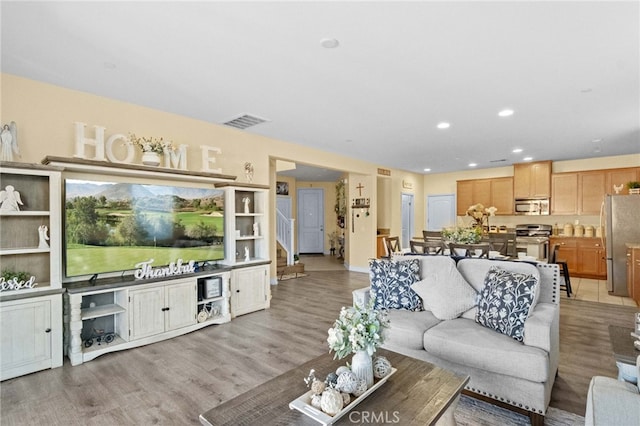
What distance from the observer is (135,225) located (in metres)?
3.82

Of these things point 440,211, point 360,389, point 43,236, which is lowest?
point 360,389

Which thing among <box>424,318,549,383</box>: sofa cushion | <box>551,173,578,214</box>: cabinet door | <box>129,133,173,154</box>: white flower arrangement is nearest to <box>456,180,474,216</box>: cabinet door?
<box>551,173,578,214</box>: cabinet door

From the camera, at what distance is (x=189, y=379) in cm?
283

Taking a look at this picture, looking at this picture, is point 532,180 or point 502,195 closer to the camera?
point 532,180

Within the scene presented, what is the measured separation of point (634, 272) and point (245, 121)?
6365mm

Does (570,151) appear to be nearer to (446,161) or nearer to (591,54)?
(446,161)

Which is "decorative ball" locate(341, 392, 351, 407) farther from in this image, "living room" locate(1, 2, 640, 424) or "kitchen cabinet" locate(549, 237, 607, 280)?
"kitchen cabinet" locate(549, 237, 607, 280)

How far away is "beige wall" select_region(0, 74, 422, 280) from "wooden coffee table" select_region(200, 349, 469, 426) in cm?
334

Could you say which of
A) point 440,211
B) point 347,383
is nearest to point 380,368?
point 347,383

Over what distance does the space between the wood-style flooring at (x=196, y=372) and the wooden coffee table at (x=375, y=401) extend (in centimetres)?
98

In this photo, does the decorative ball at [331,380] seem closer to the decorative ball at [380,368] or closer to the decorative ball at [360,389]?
the decorative ball at [360,389]

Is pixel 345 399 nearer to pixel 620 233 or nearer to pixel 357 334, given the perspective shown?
pixel 357 334

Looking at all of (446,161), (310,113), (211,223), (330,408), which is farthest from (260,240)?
(446,161)

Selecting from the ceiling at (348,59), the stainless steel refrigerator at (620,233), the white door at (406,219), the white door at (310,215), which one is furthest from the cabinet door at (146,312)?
the white door at (310,215)
